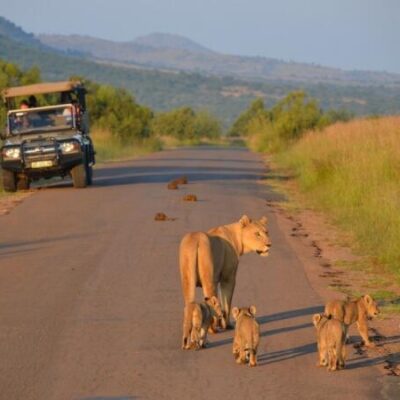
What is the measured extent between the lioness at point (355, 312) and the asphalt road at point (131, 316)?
1.00 feet

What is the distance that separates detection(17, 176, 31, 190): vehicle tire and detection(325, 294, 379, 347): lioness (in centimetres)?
1586

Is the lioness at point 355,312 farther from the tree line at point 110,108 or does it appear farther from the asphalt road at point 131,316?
the tree line at point 110,108

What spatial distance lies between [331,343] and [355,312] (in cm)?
107

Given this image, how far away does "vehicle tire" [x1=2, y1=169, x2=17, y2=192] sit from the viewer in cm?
2403

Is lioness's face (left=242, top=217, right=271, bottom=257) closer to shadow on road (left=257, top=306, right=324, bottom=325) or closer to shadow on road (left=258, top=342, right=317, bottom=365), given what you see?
shadow on road (left=257, top=306, right=324, bottom=325)

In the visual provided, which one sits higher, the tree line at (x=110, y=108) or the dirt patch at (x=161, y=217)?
the dirt patch at (x=161, y=217)

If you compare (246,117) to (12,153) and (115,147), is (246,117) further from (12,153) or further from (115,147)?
(12,153)

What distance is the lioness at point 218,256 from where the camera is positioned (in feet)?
30.1

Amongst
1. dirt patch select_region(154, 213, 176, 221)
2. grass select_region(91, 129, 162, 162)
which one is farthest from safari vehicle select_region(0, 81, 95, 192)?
grass select_region(91, 129, 162, 162)

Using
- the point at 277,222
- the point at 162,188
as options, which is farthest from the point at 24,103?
the point at 277,222

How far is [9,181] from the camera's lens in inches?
952

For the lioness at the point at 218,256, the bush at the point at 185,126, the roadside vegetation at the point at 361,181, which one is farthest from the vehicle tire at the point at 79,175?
the bush at the point at 185,126

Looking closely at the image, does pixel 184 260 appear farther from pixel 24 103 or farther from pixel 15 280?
pixel 24 103

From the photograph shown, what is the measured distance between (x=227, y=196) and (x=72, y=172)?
3485mm
